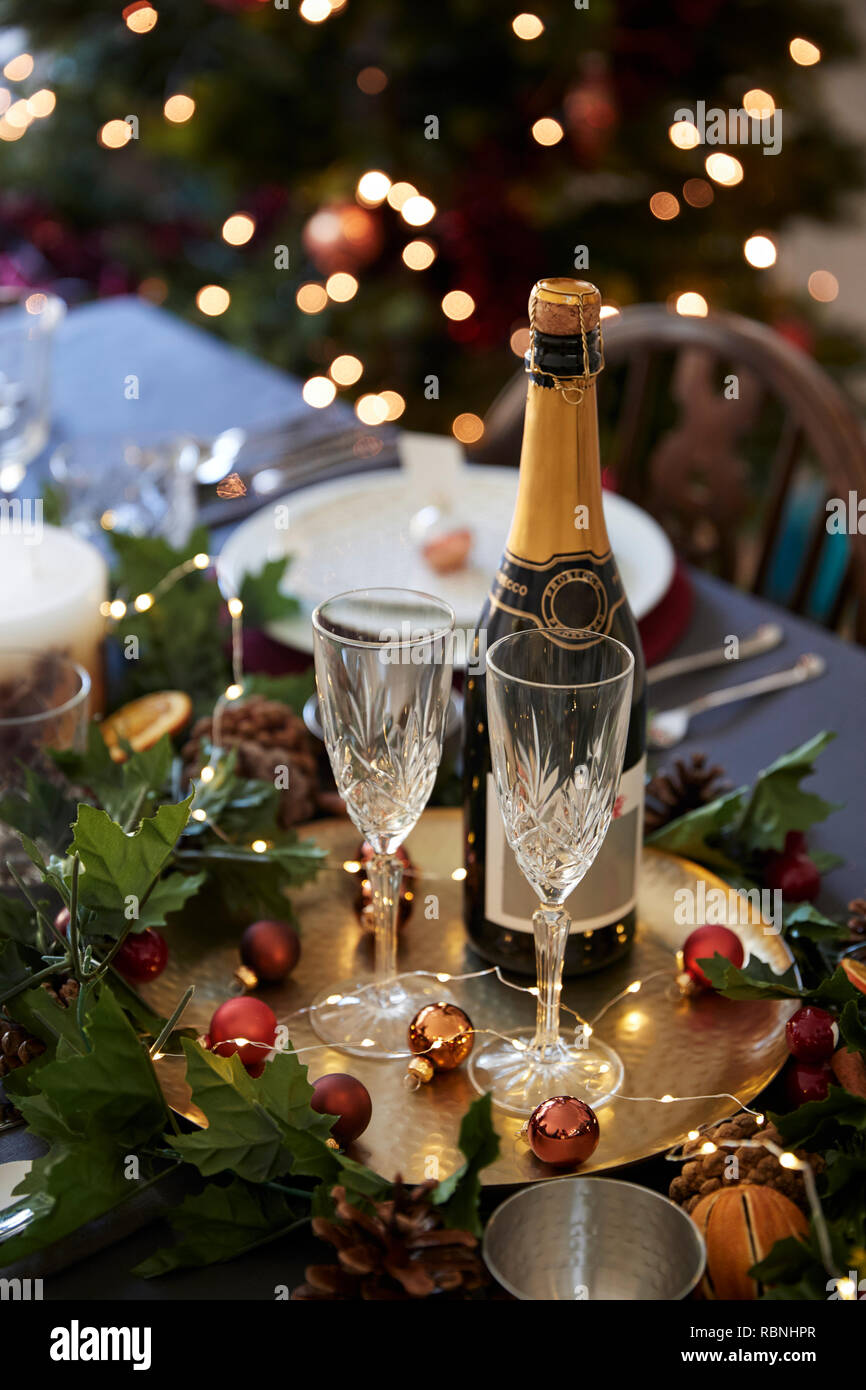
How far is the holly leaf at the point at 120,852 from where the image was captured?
22.6 inches

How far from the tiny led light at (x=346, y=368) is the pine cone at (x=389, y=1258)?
1.94 metres

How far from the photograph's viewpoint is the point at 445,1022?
0.61 metres

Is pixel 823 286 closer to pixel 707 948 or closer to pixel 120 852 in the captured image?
pixel 707 948

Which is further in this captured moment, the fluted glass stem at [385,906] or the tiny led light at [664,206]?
the tiny led light at [664,206]

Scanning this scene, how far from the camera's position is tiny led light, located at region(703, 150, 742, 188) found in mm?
1993

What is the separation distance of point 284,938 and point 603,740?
0.22 meters

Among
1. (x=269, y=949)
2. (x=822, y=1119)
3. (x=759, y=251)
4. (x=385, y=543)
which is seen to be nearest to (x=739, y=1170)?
(x=822, y=1119)

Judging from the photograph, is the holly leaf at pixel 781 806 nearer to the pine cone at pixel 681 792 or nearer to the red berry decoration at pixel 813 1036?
the pine cone at pixel 681 792

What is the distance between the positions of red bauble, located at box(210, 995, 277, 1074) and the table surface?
0.27ft

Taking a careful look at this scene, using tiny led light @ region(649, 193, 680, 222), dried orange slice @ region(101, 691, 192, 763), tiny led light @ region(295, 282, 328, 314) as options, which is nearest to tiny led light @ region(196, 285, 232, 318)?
tiny led light @ region(295, 282, 328, 314)

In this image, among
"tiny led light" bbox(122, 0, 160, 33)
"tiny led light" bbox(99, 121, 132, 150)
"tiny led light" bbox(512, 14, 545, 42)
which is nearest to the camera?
"tiny led light" bbox(512, 14, 545, 42)

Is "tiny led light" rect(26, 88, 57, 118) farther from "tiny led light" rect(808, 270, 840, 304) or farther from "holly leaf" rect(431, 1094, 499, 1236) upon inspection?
"holly leaf" rect(431, 1094, 499, 1236)

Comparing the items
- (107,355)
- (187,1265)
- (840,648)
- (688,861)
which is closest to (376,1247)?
(187,1265)

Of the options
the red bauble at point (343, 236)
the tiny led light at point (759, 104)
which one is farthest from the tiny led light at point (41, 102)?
the tiny led light at point (759, 104)
